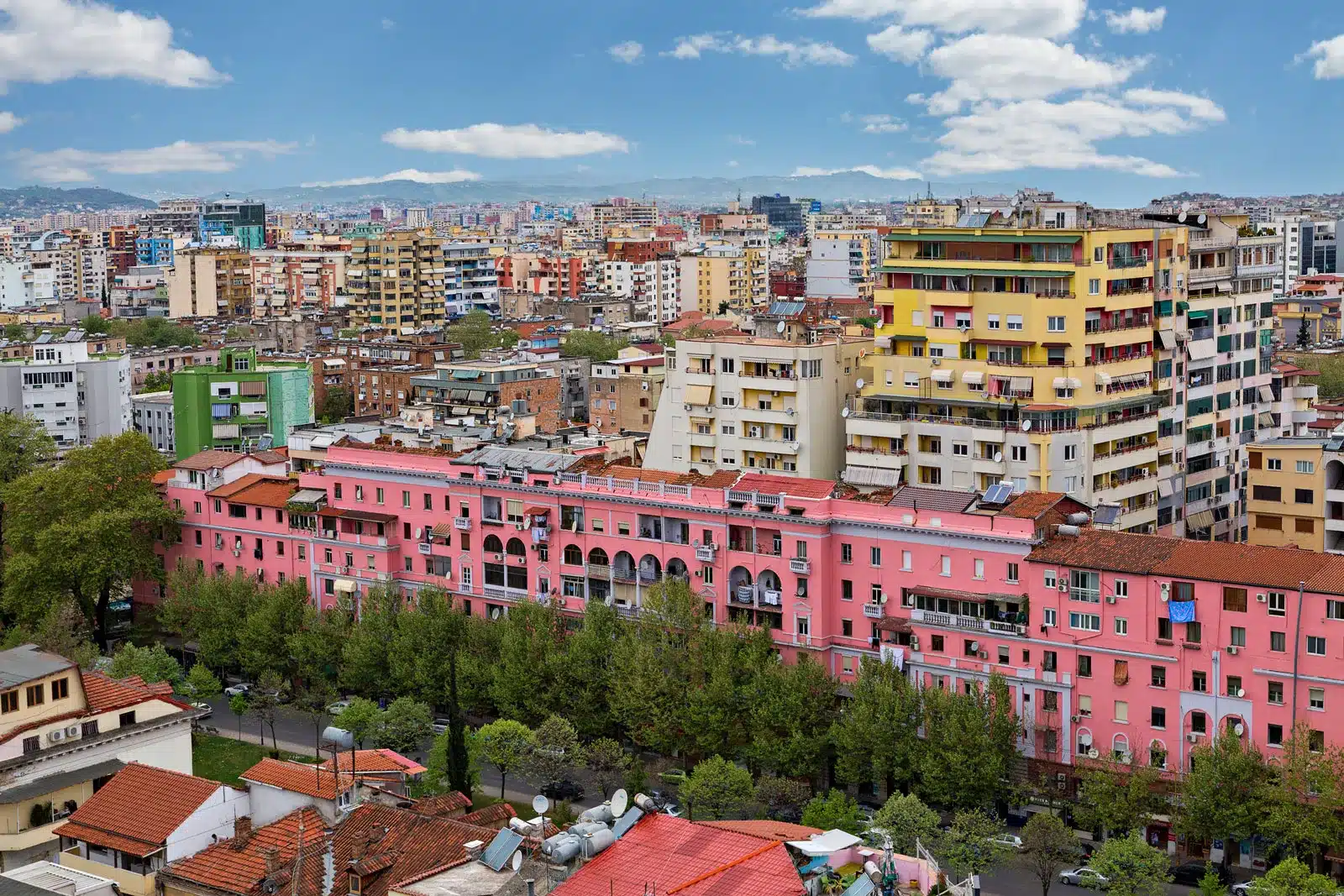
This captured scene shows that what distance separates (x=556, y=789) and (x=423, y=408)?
41.5 meters

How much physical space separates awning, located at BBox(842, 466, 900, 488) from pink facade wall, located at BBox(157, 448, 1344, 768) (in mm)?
7482

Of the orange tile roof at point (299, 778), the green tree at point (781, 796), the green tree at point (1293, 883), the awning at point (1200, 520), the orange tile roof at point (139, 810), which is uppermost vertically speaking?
the awning at point (1200, 520)

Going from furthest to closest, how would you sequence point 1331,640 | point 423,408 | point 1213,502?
point 423,408 < point 1213,502 < point 1331,640

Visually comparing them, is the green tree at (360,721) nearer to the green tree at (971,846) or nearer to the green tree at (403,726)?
the green tree at (403,726)

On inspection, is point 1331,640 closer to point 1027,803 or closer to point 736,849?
point 1027,803

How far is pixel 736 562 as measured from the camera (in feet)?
196

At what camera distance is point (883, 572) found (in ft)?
188

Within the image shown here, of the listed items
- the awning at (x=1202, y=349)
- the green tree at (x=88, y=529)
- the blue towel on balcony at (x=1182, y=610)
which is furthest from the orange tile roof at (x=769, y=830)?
the green tree at (x=88, y=529)

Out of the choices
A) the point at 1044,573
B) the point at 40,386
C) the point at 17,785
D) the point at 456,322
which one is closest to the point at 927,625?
the point at 1044,573

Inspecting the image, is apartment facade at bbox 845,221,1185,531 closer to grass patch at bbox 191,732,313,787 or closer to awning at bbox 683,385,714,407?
awning at bbox 683,385,714,407

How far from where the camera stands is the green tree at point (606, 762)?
181ft

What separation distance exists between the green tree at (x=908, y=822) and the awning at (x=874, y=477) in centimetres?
2027

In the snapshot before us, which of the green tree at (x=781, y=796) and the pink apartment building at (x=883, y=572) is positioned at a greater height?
the pink apartment building at (x=883, y=572)

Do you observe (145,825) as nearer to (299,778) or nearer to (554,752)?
(299,778)
